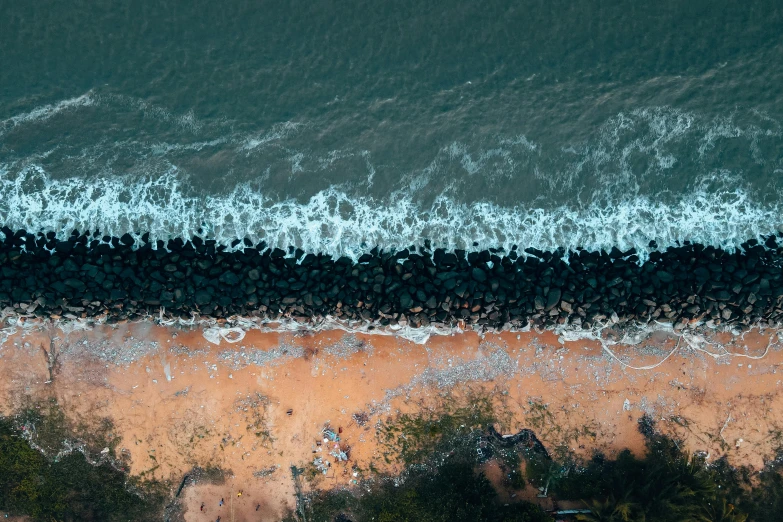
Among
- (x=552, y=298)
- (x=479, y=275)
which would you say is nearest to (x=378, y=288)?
(x=479, y=275)

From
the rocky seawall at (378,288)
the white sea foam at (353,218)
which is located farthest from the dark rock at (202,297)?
the white sea foam at (353,218)

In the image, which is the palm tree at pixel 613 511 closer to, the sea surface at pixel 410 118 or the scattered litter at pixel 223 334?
the sea surface at pixel 410 118

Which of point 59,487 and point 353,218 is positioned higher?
point 353,218

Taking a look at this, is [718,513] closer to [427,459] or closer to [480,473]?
[480,473]

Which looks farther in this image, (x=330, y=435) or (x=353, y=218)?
(x=353, y=218)

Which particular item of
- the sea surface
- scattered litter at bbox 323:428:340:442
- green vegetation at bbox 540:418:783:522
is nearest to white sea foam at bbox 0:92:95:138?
the sea surface

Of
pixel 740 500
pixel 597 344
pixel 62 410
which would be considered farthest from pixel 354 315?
pixel 740 500
